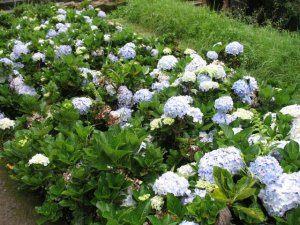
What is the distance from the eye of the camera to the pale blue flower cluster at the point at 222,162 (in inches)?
97.7

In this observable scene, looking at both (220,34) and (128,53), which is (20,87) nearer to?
(128,53)

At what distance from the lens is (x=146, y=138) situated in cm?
320

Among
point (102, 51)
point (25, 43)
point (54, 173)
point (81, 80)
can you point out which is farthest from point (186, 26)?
point (54, 173)

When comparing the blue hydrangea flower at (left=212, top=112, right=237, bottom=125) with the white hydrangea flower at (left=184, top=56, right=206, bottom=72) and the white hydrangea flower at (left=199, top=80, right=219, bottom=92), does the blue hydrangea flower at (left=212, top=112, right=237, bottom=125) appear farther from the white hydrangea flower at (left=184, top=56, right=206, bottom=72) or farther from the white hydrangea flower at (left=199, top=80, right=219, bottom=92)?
the white hydrangea flower at (left=184, top=56, right=206, bottom=72)

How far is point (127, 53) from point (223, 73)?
1283 millimetres

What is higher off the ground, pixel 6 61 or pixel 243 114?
pixel 243 114

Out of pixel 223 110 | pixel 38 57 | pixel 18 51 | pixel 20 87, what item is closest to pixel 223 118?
pixel 223 110

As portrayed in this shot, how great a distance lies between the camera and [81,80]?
4.13 m

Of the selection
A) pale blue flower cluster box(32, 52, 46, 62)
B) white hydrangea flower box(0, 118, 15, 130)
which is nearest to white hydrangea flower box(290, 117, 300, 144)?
white hydrangea flower box(0, 118, 15, 130)

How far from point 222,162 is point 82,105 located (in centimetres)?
149

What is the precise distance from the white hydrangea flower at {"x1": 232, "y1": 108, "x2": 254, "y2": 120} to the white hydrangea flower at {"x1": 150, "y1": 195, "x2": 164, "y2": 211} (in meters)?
1.04

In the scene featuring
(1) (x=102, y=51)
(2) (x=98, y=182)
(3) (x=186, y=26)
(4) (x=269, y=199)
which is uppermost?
(4) (x=269, y=199)

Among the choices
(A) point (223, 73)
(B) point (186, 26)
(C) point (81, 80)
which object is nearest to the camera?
(A) point (223, 73)

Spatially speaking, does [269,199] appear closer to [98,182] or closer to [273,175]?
[273,175]
